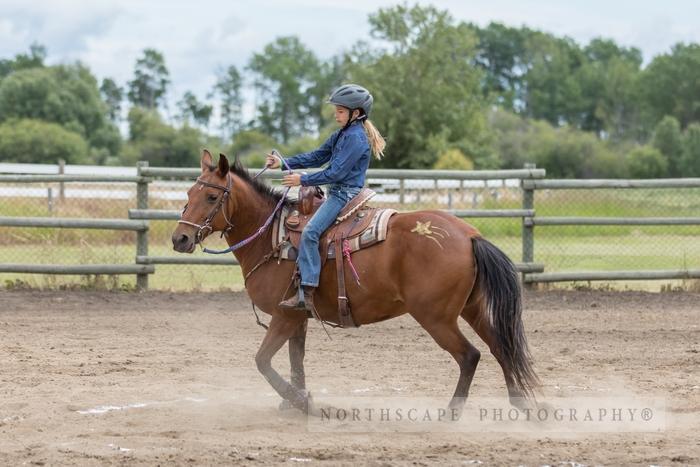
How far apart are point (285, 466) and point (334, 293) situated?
1819 mm

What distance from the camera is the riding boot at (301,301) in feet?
23.2

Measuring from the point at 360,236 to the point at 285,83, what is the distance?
89.8m

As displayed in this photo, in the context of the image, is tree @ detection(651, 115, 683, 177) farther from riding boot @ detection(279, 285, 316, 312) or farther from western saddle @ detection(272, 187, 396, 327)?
riding boot @ detection(279, 285, 316, 312)

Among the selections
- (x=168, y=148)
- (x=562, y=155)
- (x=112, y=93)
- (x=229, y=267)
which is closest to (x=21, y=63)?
(x=112, y=93)

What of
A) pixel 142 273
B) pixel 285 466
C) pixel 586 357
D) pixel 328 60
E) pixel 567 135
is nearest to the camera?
pixel 285 466

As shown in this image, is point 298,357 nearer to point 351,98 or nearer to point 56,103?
point 351,98

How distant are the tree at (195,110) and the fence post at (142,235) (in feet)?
279

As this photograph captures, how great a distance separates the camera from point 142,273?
13336mm

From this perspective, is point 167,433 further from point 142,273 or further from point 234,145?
point 234,145

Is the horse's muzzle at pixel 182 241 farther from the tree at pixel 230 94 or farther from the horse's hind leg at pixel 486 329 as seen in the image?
the tree at pixel 230 94

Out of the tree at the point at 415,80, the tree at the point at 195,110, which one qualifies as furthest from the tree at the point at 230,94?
the tree at the point at 415,80

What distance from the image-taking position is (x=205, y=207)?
23.8 feet

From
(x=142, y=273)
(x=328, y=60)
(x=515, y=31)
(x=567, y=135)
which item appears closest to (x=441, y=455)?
(x=142, y=273)

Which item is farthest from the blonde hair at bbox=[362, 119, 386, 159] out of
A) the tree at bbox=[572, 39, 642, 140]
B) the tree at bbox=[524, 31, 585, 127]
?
the tree at bbox=[524, 31, 585, 127]
